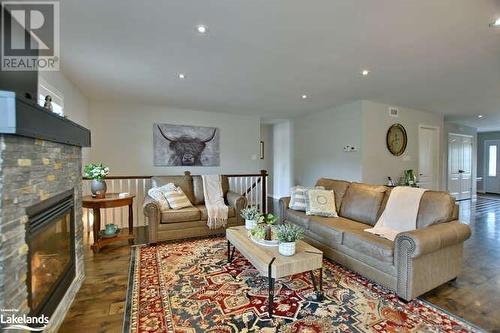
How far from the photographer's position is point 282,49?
2.60 m

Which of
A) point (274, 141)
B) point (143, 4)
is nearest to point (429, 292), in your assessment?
point (143, 4)

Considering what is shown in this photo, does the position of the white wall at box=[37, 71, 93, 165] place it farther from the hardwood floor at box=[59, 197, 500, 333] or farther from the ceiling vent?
the ceiling vent

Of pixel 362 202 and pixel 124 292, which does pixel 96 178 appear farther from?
pixel 362 202

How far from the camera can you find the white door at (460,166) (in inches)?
296

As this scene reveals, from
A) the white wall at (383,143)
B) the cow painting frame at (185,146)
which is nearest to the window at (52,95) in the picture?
the cow painting frame at (185,146)

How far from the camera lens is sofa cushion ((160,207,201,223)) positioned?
11.6 ft

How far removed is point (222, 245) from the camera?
11.4 ft

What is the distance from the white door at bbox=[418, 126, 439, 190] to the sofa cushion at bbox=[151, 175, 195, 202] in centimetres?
551

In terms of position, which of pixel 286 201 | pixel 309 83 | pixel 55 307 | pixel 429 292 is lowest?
pixel 429 292

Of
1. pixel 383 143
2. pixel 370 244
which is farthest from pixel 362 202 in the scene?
pixel 383 143

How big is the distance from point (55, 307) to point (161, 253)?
56.7 inches

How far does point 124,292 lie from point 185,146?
371 centimetres

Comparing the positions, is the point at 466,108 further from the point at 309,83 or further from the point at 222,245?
the point at 222,245

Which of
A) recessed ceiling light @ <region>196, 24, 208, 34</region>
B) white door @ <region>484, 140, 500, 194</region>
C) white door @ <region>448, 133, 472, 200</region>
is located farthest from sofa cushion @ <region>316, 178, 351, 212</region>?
white door @ <region>484, 140, 500, 194</region>
